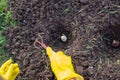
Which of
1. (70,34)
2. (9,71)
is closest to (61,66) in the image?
(9,71)

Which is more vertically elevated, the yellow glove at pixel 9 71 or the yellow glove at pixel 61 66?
the yellow glove at pixel 9 71

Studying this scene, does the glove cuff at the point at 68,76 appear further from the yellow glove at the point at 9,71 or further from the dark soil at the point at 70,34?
the yellow glove at the point at 9,71

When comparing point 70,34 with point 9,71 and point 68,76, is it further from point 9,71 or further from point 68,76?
point 9,71

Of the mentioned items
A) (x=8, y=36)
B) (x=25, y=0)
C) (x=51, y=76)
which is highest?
(x=25, y=0)

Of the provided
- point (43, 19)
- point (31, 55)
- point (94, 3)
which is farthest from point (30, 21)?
point (94, 3)

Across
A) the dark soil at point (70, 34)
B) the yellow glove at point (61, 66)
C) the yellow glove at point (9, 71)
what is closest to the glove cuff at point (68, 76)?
the yellow glove at point (61, 66)

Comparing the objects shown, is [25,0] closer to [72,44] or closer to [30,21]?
[30,21]

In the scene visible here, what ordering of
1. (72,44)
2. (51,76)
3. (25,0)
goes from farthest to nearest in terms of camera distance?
(25,0)
(72,44)
(51,76)
